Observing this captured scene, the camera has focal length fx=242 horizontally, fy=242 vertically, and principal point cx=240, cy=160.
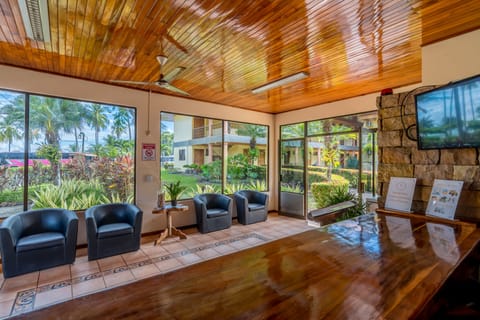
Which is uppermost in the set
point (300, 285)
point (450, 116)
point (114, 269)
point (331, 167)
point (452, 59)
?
point (452, 59)

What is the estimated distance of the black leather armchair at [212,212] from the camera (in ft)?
15.9

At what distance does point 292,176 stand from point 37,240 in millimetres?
5333

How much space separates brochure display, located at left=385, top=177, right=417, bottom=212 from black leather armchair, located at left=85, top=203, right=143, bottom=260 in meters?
3.48

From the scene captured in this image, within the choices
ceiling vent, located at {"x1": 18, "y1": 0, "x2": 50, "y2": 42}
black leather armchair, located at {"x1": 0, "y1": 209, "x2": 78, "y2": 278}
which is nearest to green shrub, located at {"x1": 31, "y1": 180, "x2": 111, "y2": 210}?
black leather armchair, located at {"x1": 0, "y1": 209, "x2": 78, "y2": 278}

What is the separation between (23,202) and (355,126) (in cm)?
616

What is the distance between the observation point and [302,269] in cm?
115

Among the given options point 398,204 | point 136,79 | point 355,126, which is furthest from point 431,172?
point 136,79

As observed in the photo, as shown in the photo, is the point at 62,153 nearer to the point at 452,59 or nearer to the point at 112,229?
the point at 112,229

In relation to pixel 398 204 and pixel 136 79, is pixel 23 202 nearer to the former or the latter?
pixel 136 79

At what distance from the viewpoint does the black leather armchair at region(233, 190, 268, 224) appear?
5.50m

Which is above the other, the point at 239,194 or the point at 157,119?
the point at 157,119

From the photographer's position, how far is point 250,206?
5.65 metres

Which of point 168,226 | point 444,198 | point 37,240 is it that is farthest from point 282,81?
point 37,240

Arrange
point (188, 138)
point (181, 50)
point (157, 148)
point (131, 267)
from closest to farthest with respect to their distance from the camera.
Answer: point (181, 50) → point (131, 267) → point (157, 148) → point (188, 138)
